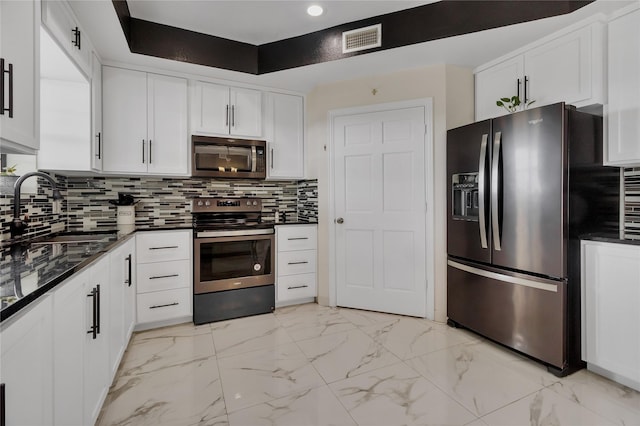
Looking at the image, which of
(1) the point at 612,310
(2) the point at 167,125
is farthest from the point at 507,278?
(2) the point at 167,125

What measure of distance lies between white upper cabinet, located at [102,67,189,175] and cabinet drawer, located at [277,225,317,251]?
1.12 metres

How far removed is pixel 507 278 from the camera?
7.71 feet

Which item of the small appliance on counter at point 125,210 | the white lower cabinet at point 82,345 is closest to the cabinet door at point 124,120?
the small appliance on counter at point 125,210

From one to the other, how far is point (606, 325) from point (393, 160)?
1955 millimetres

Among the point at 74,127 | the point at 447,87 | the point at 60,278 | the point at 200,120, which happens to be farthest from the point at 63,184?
the point at 447,87

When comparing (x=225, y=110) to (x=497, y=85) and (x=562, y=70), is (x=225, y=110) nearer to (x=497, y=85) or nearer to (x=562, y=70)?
(x=497, y=85)

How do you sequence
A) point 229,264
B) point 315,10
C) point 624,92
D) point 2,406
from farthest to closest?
point 229,264 < point 315,10 < point 624,92 < point 2,406

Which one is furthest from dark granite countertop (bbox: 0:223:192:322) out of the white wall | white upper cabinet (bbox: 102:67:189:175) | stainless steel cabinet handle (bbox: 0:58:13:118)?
the white wall

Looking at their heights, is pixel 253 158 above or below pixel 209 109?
below

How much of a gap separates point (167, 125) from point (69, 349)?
7.50 ft

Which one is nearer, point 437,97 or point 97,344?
point 97,344

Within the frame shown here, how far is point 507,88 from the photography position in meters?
2.76

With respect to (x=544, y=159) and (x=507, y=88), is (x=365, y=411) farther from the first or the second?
(x=507, y=88)

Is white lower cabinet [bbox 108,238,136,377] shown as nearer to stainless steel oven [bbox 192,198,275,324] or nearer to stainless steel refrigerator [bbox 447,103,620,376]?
stainless steel oven [bbox 192,198,275,324]
